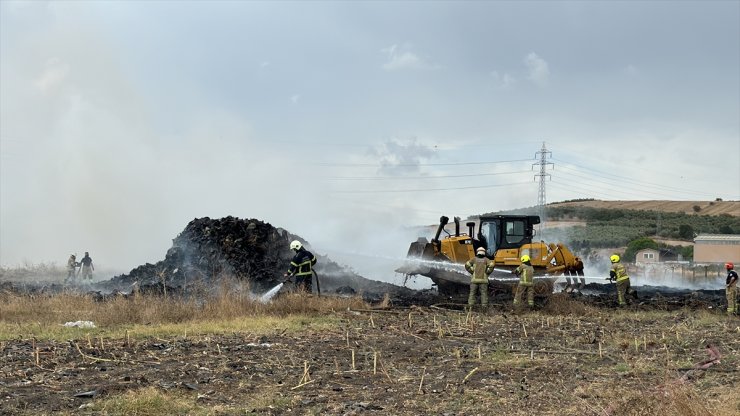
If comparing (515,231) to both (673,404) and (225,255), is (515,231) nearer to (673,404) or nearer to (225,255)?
(225,255)

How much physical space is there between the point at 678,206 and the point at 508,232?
75849mm

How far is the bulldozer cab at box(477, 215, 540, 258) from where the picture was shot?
22.0m

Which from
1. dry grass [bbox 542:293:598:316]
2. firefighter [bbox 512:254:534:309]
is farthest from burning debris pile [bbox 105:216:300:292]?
dry grass [bbox 542:293:598:316]

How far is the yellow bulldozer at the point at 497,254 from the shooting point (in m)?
21.8

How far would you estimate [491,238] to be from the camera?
22.2 meters

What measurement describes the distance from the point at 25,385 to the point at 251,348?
3.61 meters

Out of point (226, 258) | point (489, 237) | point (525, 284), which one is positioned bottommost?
point (525, 284)

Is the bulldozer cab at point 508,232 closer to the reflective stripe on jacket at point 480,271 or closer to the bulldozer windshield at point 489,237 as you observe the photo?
the bulldozer windshield at point 489,237

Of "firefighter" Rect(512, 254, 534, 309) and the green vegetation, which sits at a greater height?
the green vegetation

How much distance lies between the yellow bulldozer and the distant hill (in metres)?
65.9

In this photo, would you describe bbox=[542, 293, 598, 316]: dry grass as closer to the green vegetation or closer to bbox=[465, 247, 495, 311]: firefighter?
bbox=[465, 247, 495, 311]: firefighter

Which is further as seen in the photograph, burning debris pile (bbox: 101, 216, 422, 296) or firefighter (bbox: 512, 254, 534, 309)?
burning debris pile (bbox: 101, 216, 422, 296)

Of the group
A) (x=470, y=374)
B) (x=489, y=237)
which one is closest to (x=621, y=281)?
(x=489, y=237)

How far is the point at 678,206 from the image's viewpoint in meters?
90.6
